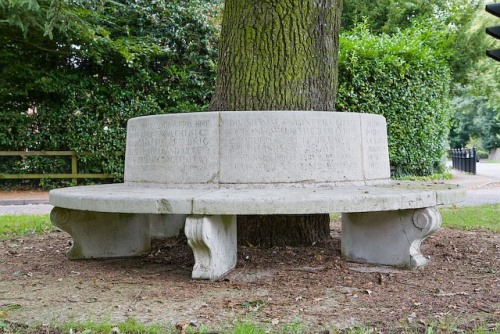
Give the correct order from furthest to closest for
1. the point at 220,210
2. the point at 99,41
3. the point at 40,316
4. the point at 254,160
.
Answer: the point at 99,41 < the point at 254,160 < the point at 220,210 < the point at 40,316

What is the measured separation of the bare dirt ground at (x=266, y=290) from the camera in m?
3.25

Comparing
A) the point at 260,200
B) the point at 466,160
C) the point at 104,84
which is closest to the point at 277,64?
the point at 260,200

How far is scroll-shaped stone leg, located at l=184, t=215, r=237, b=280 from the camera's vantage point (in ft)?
13.0

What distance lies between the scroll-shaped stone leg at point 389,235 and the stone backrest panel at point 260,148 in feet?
1.33

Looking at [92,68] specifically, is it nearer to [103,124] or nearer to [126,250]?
[103,124]

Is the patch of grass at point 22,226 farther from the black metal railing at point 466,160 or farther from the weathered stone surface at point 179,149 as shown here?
the black metal railing at point 466,160

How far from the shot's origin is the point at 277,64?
531 centimetres

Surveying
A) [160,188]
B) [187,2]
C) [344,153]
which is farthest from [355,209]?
[187,2]

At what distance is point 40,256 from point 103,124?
30.6 ft

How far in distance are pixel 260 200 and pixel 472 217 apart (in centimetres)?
591

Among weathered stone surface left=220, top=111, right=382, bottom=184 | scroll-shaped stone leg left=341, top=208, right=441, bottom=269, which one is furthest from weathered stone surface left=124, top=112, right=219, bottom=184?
scroll-shaped stone leg left=341, top=208, right=441, bottom=269

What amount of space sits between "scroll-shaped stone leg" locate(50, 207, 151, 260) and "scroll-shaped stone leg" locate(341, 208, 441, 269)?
205 cm

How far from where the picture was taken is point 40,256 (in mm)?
5539

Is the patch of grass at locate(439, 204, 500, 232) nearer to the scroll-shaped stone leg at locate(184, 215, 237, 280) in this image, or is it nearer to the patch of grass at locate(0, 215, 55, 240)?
the scroll-shaped stone leg at locate(184, 215, 237, 280)
